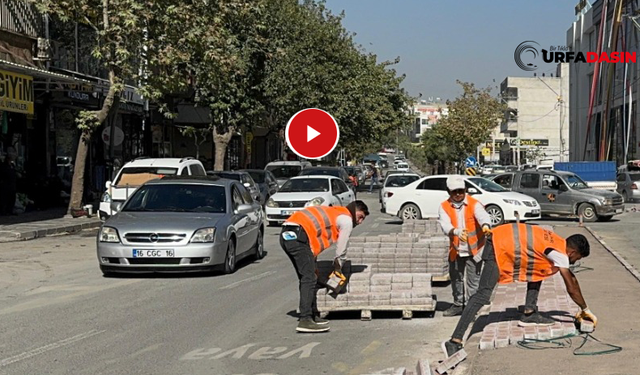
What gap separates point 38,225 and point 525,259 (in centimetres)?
1782

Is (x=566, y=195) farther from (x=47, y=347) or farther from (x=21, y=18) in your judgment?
(x=47, y=347)

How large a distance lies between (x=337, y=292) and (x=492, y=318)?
173 centimetres

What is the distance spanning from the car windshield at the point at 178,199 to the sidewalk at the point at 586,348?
18.1ft

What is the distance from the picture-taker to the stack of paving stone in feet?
27.3

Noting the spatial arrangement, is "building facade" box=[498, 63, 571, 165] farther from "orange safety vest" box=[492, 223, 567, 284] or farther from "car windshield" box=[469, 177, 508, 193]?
"orange safety vest" box=[492, 223, 567, 284]

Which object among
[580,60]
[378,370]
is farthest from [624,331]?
[580,60]

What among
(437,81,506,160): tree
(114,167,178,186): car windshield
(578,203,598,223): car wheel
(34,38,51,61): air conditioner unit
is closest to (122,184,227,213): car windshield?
(114,167,178,186): car windshield

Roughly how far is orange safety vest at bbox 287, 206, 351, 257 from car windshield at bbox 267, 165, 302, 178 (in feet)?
101

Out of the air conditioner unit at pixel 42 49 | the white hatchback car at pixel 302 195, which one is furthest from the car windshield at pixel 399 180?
the air conditioner unit at pixel 42 49

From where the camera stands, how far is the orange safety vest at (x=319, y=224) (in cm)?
940

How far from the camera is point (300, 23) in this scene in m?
44.4

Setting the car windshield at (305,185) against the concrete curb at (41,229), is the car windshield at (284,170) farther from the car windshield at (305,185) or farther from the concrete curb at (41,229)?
the concrete curb at (41,229)

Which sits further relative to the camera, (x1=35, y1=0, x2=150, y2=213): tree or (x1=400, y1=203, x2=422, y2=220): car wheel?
(x1=400, y1=203, x2=422, y2=220): car wheel

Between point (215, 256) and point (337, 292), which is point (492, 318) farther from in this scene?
point (215, 256)
